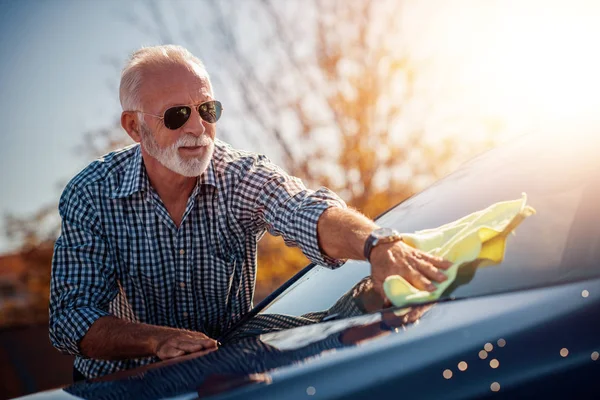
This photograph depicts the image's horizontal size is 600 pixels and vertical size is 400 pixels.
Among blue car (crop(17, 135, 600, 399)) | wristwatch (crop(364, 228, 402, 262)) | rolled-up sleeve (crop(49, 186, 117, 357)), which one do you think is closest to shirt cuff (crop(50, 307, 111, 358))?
rolled-up sleeve (crop(49, 186, 117, 357))

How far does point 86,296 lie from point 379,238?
1.06 meters

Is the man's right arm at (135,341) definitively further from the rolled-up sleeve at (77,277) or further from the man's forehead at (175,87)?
the man's forehead at (175,87)

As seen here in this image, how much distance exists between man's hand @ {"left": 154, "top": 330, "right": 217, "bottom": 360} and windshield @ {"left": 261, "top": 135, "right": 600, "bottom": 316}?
0.89 ft

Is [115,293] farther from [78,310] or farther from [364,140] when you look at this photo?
[364,140]

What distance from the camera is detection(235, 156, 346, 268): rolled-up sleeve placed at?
2.27 metres

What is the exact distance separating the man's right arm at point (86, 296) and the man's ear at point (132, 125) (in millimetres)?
299

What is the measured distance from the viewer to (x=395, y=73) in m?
8.64

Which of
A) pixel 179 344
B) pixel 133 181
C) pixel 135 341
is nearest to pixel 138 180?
pixel 133 181

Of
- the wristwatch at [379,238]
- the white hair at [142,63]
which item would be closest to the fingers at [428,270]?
the wristwatch at [379,238]

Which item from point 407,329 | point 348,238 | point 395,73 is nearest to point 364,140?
point 395,73

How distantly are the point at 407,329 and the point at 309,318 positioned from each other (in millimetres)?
571

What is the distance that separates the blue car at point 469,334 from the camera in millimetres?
1169

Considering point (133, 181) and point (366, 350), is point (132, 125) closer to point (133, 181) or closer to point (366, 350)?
point (133, 181)

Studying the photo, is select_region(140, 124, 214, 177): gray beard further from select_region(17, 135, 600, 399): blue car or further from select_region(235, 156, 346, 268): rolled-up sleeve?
select_region(17, 135, 600, 399): blue car
